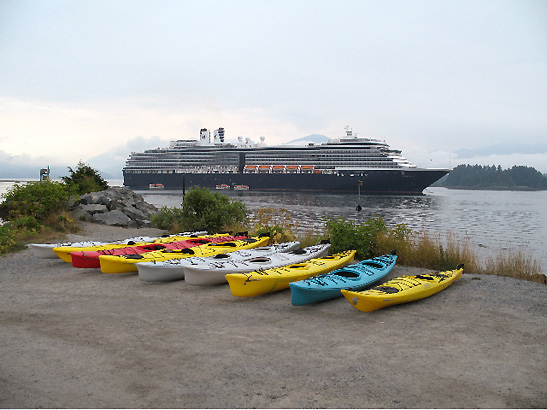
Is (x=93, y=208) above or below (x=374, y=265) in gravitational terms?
above

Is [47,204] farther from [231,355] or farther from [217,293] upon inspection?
[231,355]

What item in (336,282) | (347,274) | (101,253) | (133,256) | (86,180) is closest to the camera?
(336,282)

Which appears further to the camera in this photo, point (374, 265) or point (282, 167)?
point (282, 167)

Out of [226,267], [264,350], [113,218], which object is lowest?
[264,350]

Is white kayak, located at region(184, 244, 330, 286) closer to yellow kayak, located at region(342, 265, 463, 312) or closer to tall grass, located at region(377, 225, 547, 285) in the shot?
yellow kayak, located at region(342, 265, 463, 312)

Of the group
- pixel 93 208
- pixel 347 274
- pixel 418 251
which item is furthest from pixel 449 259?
pixel 93 208

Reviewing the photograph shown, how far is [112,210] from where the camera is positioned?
13.7 meters

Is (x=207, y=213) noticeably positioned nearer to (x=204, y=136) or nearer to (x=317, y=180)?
(x=317, y=180)

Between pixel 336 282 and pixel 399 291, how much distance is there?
0.81 m

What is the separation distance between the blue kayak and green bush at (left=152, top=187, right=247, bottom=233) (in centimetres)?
556

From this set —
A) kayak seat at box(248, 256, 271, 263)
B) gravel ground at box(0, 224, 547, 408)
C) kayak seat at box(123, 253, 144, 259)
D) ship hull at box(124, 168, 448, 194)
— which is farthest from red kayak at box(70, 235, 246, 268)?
ship hull at box(124, 168, 448, 194)

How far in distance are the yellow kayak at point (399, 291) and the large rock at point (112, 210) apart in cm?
1003

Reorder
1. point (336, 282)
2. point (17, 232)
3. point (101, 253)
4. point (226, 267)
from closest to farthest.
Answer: point (336, 282), point (226, 267), point (101, 253), point (17, 232)

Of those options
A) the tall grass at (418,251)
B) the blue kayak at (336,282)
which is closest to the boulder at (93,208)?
the tall grass at (418,251)
